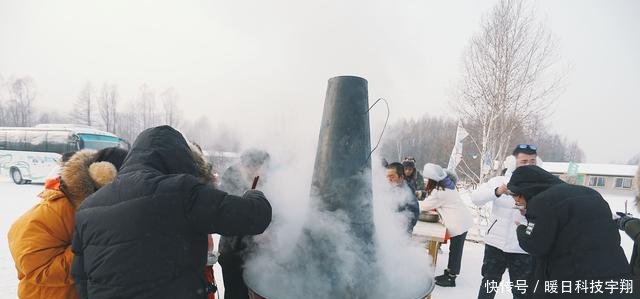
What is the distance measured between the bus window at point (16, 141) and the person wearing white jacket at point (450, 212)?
20.9 m

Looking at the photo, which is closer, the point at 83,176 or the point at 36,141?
the point at 83,176

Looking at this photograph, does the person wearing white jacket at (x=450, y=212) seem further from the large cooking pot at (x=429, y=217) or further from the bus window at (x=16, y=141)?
the bus window at (x=16, y=141)

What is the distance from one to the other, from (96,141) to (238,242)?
61.3ft

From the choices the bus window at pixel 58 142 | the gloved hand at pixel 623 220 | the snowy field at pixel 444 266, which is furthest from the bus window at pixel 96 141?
the gloved hand at pixel 623 220

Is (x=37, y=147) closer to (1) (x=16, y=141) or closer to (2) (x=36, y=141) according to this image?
(2) (x=36, y=141)

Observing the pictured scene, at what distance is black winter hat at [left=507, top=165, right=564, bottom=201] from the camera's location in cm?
249

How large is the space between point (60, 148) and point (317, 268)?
1937 cm

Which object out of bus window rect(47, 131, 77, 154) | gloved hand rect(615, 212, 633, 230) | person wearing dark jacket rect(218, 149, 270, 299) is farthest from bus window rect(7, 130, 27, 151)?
gloved hand rect(615, 212, 633, 230)

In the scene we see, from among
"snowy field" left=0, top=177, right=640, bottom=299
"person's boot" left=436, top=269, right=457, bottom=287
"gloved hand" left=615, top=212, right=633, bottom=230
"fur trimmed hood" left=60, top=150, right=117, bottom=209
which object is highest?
"fur trimmed hood" left=60, top=150, right=117, bottom=209

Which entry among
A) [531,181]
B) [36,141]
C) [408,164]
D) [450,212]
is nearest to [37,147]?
[36,141]

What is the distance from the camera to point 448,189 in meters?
4.93

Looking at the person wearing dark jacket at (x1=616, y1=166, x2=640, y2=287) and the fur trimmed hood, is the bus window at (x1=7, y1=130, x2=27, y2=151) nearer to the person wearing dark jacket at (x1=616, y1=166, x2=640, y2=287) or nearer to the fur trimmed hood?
the fur trimmed hood

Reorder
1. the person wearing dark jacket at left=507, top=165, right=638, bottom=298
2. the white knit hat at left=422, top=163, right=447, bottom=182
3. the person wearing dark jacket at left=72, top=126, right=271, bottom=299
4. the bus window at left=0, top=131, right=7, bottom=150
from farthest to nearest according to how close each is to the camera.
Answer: the bus window at left=0, top=131, right=7, bottom=150
the white knit hat at left=422, top=163, right=447, bottom=182
the person wearing dark jacket at left=507, top=165, right=638, bottom=298
the person wearing dark jacket at left=72, top=126, right=271, bottom=299

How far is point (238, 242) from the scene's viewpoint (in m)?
2.61
